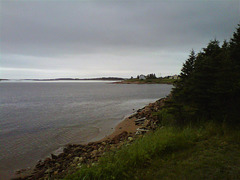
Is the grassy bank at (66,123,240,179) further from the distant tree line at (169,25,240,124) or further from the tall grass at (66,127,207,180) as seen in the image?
the distant tree line at (169,25,240,124)

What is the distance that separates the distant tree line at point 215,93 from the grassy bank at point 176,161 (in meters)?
1.91

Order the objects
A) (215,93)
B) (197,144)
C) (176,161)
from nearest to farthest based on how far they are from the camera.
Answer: (176,161)
(197,144)
(215,93)

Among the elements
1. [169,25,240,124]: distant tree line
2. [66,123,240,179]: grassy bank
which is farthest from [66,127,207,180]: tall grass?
[169,25,240,124]: distant tree line

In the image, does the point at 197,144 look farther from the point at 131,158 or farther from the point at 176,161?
the point at 131,158

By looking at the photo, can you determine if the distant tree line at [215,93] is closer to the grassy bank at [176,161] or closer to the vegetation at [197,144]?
the vegetation at [197,144]

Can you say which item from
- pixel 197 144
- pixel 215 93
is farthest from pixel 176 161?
pixel 215 93

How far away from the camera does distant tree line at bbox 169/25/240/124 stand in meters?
6.70

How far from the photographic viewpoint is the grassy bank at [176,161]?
11.3ft

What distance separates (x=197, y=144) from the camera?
502cm

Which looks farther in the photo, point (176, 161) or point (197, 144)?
point (197, 144)

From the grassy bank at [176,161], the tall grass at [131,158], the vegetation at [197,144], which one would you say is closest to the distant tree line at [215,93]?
the vegetation at [197,144]

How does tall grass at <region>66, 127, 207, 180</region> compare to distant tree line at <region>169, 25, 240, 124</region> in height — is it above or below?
below

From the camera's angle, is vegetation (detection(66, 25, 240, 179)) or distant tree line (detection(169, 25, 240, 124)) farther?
distant tree line (detection(169, 25, 240, 124))

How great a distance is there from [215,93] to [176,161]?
4899mm
